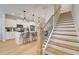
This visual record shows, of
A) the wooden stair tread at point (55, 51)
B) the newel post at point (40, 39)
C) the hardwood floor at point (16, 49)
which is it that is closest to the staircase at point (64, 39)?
the wooden stair tread at point (55, 51)

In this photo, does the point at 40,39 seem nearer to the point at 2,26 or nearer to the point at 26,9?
the point at 26,9

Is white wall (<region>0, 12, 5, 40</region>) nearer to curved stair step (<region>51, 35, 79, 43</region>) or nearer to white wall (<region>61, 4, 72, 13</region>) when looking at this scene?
curved stair step (<region>51, 35, 79, 43</region>)

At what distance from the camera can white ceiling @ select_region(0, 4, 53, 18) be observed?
160cm

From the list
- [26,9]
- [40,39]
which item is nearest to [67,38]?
[40,39]

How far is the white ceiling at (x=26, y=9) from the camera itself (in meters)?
1.60

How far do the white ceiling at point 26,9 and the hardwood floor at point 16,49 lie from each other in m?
0.46

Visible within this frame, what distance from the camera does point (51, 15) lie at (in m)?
1.67

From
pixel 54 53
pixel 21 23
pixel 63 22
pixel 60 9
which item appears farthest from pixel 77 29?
pixel 21 23

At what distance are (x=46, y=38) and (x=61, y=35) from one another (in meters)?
0.25

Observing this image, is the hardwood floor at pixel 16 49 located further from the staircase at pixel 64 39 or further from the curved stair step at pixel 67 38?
the curved stair step at pixel 67 38

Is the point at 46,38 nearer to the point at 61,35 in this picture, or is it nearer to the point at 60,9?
the point at 61,35

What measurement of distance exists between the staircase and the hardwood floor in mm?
254

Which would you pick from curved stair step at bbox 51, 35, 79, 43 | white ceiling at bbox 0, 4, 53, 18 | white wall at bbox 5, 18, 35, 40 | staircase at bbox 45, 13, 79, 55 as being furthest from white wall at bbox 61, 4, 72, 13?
white wall at bbox 5, 18, 35, 40

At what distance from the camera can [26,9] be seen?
1.62m
